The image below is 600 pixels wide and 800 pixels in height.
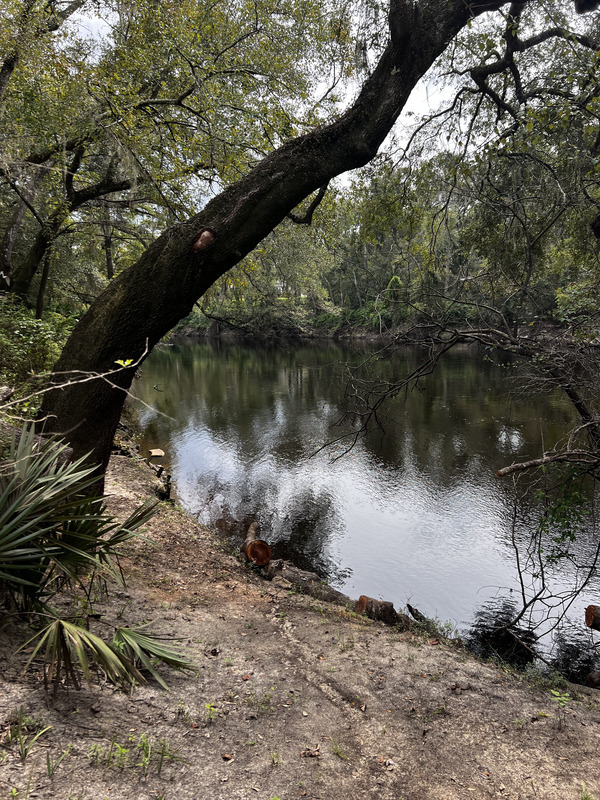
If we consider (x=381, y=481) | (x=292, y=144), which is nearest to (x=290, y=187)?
(x=292, y=144)

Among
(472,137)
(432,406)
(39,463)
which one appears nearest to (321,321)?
(432,406)

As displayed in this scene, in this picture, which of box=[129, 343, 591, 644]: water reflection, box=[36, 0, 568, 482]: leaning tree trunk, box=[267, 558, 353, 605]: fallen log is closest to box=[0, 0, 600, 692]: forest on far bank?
box=[36, 0, 568, 482]: leaning tree trunk

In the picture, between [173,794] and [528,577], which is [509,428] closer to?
[528,577]

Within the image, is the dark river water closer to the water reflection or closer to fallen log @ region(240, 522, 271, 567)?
the water reflection

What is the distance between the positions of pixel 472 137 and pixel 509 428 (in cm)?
1241

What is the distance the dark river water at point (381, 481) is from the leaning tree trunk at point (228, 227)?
2.63ft

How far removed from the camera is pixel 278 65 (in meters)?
6.90

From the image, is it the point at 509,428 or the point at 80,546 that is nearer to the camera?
the point at 80,546

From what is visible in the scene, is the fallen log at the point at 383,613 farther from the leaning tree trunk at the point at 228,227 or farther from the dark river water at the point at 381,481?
the leaning tree trunk at the point at 228,227

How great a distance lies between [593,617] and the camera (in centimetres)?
591

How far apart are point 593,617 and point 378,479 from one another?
6.89 metres

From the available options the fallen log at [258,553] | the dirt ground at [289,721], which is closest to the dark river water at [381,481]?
the fallen log at [258,553]

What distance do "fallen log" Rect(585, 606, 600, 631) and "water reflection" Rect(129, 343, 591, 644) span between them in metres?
1.03

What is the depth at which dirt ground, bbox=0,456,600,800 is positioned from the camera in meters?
2.08
